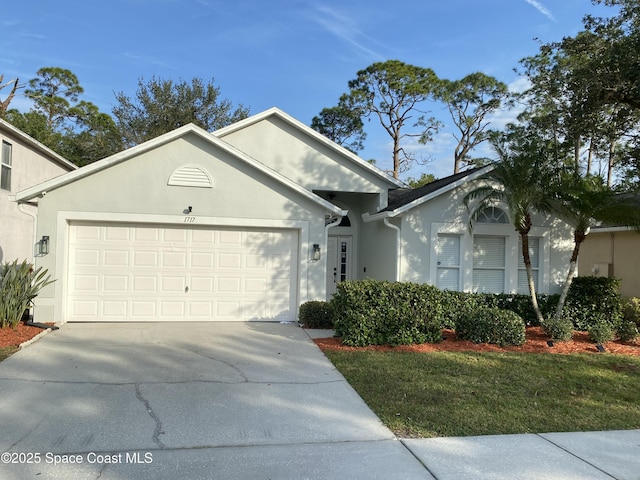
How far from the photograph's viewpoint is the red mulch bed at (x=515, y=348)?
833cm

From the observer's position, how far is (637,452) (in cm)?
440

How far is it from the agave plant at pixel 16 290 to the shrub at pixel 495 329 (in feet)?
28.9

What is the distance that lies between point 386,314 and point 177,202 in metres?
5.30

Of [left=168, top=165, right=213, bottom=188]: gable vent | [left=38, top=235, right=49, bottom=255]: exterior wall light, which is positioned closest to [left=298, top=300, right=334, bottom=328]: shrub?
[left=168, top=165, right=213, bottom=188]: gable vent

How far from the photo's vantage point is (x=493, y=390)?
20.1 ft

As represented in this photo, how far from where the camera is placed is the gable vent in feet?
33.5

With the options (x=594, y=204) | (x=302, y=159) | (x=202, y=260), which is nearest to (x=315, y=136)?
(x=302, y=159)

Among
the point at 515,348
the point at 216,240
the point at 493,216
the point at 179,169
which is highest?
the point at 179,169

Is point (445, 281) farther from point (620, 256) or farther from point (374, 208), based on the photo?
point (620, 256)

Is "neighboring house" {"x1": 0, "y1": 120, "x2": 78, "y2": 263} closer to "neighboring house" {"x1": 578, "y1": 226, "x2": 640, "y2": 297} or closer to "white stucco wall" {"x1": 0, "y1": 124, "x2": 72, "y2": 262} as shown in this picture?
"white stucco wall" {"x1": 0, "y1": 124, "x2": 72, "y2": 262}

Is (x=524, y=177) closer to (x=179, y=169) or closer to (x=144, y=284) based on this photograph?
(x=179, y=169)

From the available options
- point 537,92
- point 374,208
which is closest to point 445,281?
point 374,208

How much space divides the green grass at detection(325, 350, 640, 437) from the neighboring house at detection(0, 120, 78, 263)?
11101 millimetres

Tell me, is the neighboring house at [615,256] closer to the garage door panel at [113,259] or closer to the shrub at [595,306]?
the shrub at [595,306]
